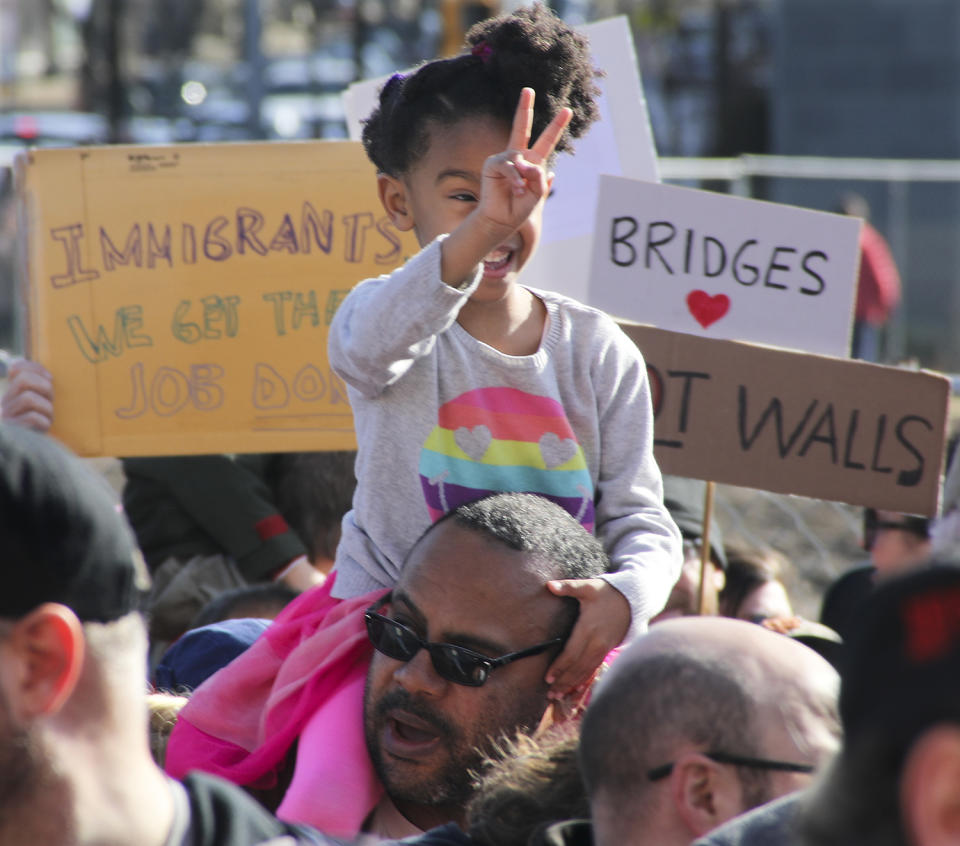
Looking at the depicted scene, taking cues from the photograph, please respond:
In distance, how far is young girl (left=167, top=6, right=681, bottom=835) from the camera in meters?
2.38

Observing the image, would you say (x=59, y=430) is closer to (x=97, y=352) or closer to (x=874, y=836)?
(x=97, y=352)

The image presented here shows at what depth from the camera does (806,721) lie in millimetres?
1878

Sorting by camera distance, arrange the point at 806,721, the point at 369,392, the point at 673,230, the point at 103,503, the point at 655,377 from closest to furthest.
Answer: the point at 103,503 → the point at 806,721 → the point at 369,392 → the point at 655,377 → the point at 673,230

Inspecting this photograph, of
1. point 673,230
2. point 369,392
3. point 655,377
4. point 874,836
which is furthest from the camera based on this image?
point 673,230

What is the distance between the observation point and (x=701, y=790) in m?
1.85

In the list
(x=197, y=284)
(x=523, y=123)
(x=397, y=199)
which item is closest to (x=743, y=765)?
(x=523, y=123)

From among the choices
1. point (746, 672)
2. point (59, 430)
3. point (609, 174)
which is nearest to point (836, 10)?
point (609, 174)

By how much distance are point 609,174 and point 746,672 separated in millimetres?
2396

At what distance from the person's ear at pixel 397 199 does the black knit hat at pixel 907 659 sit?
1645 millimetres

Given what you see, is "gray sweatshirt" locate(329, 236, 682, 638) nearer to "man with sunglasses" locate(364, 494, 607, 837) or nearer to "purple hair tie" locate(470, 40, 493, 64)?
"man with sunglasses" locate(364, 494, 607, 837)

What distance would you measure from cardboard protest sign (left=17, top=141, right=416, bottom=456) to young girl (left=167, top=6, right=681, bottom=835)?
132 cm

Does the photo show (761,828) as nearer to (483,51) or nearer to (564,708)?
(564,708)

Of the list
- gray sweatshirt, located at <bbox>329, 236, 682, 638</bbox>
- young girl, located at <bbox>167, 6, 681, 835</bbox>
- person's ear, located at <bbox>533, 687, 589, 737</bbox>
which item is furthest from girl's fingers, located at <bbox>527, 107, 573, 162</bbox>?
person's ear, located at <bbox>533, 687, 589, 737</bbox>

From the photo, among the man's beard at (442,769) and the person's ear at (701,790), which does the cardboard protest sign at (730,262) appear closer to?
the man's beard at (442,769)
